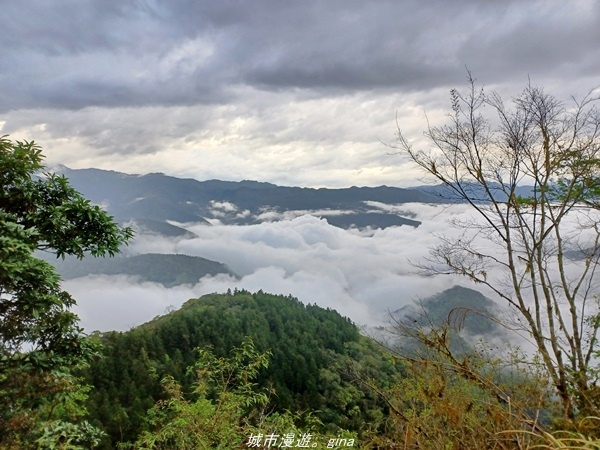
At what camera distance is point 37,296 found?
4.82 meters

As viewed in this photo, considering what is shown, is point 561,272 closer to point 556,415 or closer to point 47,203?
point 556,415

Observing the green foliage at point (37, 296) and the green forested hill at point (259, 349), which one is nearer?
the green foliage at point (37, 296)

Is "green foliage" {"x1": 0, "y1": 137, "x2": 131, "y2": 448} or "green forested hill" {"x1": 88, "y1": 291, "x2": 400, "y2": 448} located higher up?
"green foliage" {"x1": 0, "y1": 137, "x2": 131, "y2": 448}

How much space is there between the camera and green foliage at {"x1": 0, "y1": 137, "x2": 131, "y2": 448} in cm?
Answer: 483

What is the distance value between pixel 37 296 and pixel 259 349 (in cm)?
4766

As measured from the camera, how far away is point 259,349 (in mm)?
50156

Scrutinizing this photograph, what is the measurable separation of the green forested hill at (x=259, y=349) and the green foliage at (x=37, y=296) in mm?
16802

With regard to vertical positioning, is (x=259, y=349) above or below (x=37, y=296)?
below

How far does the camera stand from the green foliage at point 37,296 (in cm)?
483

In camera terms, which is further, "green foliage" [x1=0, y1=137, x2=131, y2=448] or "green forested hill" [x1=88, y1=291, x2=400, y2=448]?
"green forested hill" [x1=88, y1=291, x2=400, y2=448]

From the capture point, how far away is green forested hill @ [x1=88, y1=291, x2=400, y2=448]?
96.7ft

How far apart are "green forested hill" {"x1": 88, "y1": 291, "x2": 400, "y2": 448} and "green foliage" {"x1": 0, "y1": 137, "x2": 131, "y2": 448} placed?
55.1 ft

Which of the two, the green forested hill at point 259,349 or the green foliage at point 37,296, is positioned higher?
the green foliage at point 37,296

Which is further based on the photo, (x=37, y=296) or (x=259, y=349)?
(x=259, y=349)
